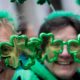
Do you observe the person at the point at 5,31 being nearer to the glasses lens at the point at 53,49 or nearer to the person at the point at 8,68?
the person at the point at 8,68

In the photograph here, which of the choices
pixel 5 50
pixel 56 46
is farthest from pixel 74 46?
pixel 5 50

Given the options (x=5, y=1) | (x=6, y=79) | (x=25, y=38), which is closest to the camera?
(x=25, y=38)

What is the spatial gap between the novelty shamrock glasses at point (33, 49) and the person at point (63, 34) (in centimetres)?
5

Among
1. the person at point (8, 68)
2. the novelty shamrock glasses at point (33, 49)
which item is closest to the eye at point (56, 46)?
the novelty shamrock glasses at point (33, 49)

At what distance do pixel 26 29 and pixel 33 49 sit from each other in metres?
0.19

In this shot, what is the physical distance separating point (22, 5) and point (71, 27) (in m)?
0.23

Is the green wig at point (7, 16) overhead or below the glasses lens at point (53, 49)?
overhead

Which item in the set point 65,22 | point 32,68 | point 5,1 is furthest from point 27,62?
point 5,1

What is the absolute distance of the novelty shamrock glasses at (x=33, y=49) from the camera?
0.66 m

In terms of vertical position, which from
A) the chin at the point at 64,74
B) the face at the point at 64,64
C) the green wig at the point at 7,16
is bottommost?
the chin at the point at 64,74

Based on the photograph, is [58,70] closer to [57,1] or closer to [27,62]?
[27,62]

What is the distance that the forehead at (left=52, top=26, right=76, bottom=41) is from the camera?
0.73m

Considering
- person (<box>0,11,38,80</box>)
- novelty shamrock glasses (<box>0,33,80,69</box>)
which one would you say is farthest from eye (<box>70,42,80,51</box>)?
person (<box>0,11,38,80</box>)

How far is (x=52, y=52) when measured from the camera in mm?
681
